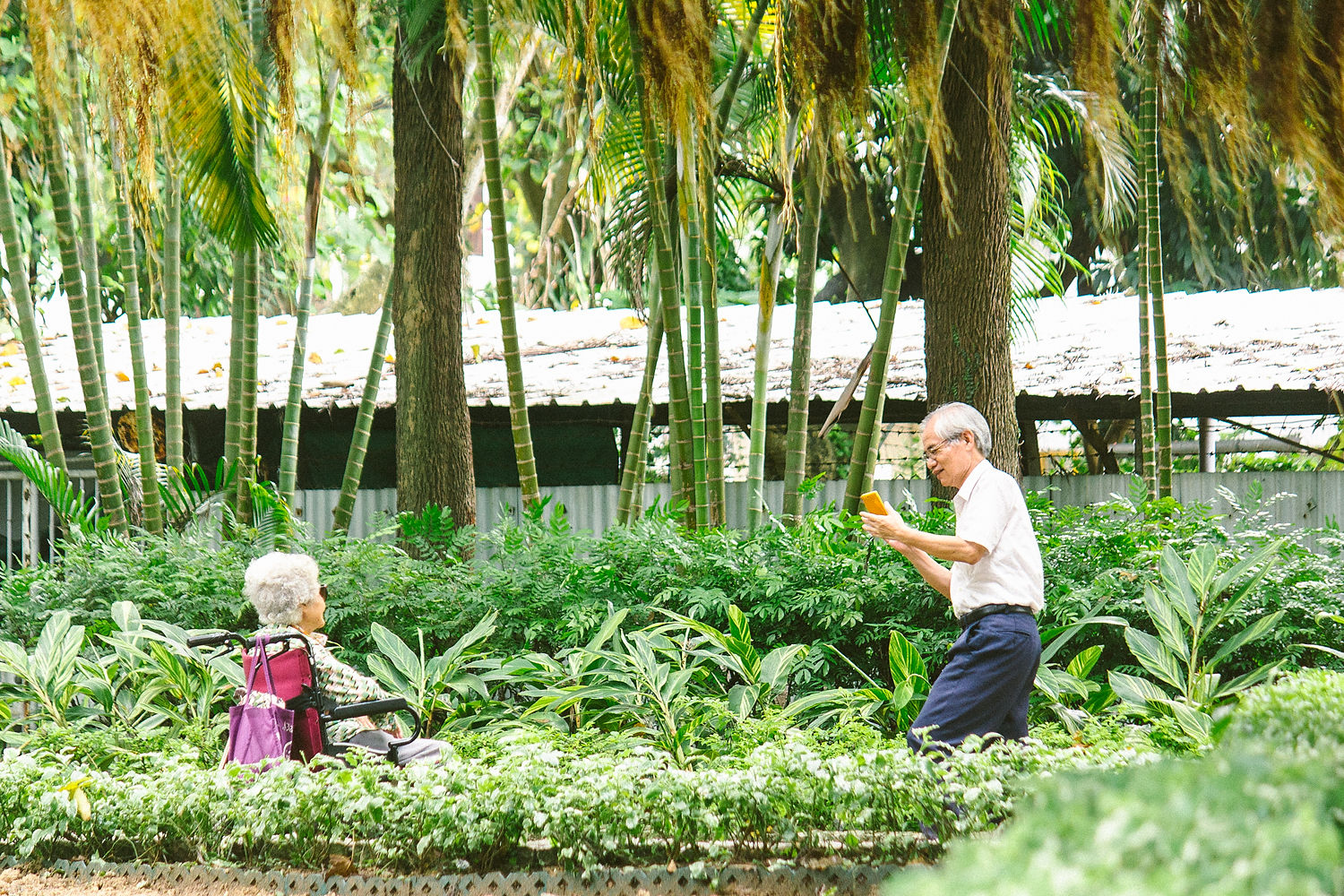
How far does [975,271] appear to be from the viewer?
550 cm

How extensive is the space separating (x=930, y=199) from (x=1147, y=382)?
4.97 feet

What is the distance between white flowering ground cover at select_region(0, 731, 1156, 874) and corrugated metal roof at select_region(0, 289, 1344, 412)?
5.43 meters

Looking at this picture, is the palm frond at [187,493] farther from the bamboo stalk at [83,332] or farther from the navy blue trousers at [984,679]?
the navy blue trousers at [984,679]

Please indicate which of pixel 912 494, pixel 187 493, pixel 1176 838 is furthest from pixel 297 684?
pixel 912 494

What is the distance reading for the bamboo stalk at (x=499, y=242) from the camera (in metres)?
4.93

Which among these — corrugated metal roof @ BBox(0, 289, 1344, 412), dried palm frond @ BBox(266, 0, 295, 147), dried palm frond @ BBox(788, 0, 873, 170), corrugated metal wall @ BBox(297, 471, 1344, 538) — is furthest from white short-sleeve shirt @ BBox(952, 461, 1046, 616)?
corrugated metal roof @ BBox(0, 289, 1344, 412)

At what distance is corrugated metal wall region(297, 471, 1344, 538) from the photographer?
7.93 m

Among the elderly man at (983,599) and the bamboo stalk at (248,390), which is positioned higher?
the bamboo stalk at (248,390)

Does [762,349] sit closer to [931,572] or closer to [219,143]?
[931,572]

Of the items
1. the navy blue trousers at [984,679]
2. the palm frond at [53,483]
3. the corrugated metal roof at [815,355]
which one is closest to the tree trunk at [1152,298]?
the corrugated metal roof at [815,355]

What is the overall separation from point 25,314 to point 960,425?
491 cm

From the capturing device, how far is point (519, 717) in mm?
4230

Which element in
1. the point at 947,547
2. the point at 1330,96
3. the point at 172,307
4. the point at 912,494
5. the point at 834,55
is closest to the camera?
the point at 1330,96

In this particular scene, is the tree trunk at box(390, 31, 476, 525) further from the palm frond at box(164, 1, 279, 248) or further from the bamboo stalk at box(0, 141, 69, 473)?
the bamboo stalk at box(0, 141, 69, 473)
